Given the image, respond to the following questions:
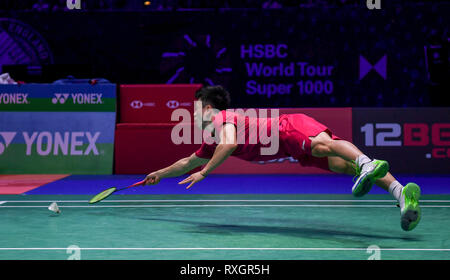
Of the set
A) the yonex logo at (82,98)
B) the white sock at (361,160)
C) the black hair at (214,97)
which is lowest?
the white sock at (361,160)

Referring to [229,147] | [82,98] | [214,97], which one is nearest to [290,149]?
[229,147]

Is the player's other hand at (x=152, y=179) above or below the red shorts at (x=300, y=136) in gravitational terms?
below

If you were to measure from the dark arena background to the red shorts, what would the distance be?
122 centimetres

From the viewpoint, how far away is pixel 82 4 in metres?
12.0

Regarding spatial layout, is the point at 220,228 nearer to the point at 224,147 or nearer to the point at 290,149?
Answer: the point at 224,147

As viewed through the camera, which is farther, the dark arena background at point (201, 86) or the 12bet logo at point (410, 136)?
the 12bet logo at point (410, 136)

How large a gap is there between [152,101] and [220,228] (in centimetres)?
538

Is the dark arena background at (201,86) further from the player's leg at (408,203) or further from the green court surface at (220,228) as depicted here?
the player's leg at (408,203)

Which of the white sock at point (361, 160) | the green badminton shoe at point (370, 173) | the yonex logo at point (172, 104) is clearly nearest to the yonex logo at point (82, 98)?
the yonex logo at point (172, 104)

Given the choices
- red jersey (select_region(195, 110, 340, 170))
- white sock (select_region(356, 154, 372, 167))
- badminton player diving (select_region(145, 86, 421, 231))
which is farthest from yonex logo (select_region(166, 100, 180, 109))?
white sock (select_region(356, 154, 372, 167))

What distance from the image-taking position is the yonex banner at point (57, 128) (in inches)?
421

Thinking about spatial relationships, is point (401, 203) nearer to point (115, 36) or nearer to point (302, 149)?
point (302, 149)

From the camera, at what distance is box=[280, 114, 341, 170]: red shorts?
5.41 meters

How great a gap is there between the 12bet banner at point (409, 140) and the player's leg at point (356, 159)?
5512 millimetres
